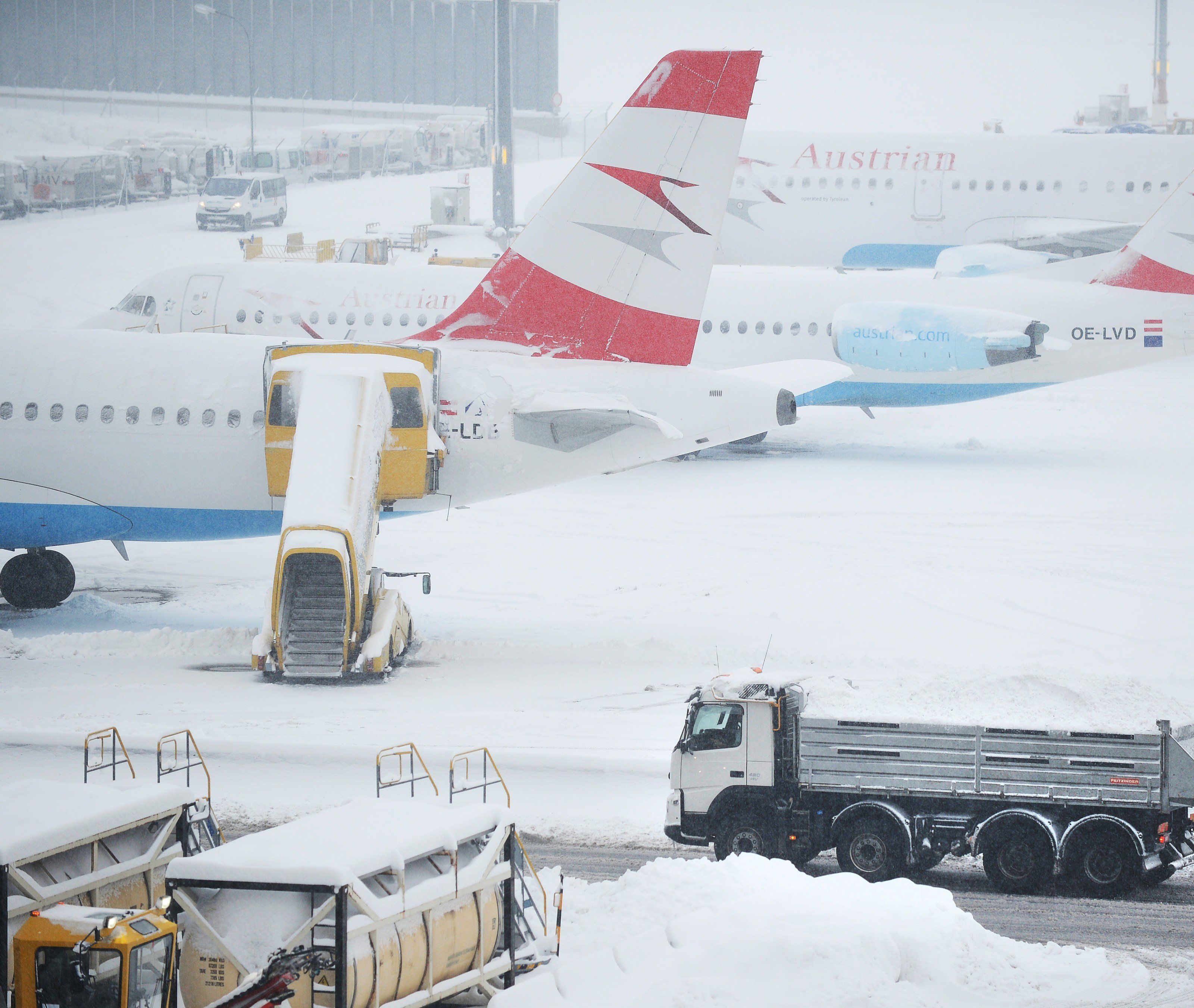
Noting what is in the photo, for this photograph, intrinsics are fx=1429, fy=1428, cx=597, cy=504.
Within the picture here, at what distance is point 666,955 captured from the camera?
12.9m

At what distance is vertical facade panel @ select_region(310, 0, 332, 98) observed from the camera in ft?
375

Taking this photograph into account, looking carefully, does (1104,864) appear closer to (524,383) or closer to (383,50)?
(524,383)

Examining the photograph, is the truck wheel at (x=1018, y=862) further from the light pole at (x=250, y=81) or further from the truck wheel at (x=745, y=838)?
the light pole at (x=250, y=81)

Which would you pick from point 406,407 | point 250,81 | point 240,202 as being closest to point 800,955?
point 406,407

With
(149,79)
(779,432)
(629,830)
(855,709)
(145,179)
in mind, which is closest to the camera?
(629,830)

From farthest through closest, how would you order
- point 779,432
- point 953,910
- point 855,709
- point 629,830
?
point 779,432
point 855,709
point 629,830
point 953,910

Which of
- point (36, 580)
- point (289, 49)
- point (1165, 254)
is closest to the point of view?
point (36, 580)

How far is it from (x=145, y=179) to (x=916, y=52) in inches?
3511

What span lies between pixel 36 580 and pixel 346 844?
17962 millimetres

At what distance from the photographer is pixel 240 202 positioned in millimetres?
74438

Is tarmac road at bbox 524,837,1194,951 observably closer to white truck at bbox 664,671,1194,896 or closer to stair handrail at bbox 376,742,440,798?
white truck at bbox 664,671,1194,896

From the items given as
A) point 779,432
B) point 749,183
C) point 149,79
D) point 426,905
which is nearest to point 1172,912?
point 426,905

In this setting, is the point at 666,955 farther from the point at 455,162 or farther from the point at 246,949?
the point at 455,162

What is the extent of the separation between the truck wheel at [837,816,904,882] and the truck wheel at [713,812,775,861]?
818 mm
